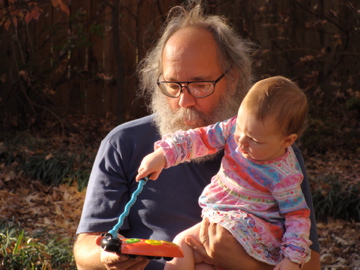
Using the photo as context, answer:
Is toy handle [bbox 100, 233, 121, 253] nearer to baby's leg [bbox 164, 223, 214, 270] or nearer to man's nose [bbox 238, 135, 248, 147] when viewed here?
baby's leg [bbox 164, 223, 214, 270]

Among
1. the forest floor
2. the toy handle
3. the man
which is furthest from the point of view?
the forest floor

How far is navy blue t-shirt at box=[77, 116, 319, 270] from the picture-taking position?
9.20 ft

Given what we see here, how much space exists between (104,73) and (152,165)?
26.8 feet

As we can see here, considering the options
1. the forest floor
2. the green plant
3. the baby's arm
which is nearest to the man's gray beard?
the baby's arm

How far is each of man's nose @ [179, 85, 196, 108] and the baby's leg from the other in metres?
0.61

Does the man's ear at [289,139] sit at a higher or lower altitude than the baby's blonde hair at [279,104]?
lower

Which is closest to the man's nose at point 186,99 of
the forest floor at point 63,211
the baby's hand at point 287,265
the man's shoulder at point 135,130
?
the man's shoulder at point 135,130

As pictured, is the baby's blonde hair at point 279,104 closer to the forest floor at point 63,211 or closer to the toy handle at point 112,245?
the toy handle at point 112,245

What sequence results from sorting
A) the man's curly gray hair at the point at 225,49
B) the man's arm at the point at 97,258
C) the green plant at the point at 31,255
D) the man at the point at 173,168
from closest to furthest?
1. the man's arm at the point at 97,258
2. the man at the point at 173,168
3. the man's curly gray hair at the point at 225,49
4. the green plant at the point at 31,255

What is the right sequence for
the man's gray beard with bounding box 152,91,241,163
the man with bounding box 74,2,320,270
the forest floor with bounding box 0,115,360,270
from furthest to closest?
the forest floor with bounding box 0,115,360,270, the man's gray beard with bounding box 152,91,241,163, the man with bounding box 74,2,320,270

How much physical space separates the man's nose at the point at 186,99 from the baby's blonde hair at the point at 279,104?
1.75 feet

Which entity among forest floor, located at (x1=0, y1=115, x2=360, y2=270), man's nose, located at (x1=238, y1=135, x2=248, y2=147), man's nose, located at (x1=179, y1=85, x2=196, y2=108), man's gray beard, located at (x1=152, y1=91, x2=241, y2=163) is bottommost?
forest floor, located at (x1=0, y1=115, x2=360, y2=270)

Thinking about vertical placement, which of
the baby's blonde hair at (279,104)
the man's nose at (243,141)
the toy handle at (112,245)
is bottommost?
the toy handle at (112,245)

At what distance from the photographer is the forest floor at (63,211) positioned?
532 centimetres
